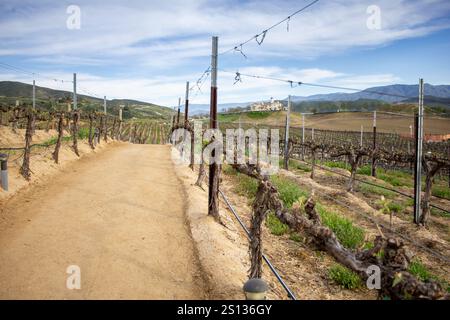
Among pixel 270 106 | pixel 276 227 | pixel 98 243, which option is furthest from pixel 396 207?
pixel 270 106

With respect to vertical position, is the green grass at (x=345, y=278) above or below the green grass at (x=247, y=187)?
below

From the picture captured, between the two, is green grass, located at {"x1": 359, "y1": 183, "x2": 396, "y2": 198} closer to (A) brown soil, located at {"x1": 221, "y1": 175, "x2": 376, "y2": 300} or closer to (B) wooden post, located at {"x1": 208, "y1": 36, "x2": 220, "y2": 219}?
(A) brown soil, located at {"x1": 221, "y1": 175, "x2": 376, "y2": 300}

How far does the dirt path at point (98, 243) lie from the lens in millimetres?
5199

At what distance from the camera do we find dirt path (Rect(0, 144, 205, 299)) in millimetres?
5199

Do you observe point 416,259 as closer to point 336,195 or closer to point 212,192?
point 212,192

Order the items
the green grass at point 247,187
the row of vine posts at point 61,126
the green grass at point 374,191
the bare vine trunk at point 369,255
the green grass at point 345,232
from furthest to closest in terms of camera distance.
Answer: the green grass at point 374,191
the green grass at point 247,187
the row of vine posts at point 61,126
the green grass at point 345,232
the bare vine trunk at point 369,255

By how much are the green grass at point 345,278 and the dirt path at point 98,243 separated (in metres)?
2.76

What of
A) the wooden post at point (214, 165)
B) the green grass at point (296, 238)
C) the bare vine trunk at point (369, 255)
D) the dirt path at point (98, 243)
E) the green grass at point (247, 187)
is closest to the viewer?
the bare vine trunk at point (369, 255)

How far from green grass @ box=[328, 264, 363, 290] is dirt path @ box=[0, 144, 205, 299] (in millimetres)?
2762

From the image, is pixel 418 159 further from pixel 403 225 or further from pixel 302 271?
pixel 302 271

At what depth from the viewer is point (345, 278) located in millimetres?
6660

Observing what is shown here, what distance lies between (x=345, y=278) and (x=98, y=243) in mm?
4768

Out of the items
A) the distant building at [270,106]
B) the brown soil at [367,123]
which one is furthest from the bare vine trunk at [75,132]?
the brown soil at [367,123]

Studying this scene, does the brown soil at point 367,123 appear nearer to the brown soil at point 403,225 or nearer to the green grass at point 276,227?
the brown soil at point 403,225
